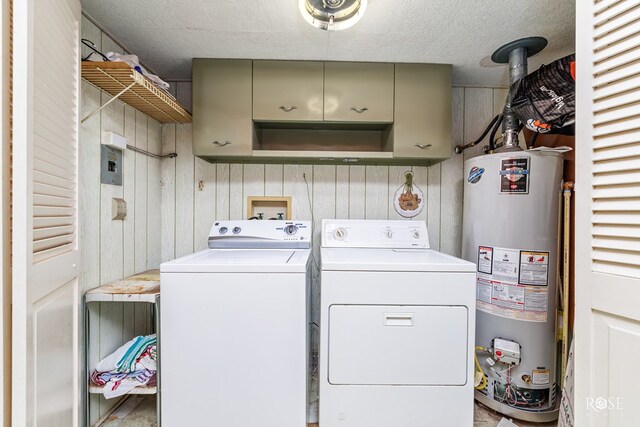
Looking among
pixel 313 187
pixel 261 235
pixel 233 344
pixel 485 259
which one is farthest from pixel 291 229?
pixel 485 259

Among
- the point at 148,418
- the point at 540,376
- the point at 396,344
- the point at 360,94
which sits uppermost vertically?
the point at 360,94

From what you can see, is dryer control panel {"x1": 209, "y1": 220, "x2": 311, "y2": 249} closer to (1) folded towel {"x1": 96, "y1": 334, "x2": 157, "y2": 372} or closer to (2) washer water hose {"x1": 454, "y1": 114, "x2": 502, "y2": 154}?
(1) folded towel {"x1": 96, "y1": 334, "x2": 157, "y2": 372}

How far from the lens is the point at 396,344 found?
1.39 meters

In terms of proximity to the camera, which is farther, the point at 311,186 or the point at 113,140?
the point at 311,186

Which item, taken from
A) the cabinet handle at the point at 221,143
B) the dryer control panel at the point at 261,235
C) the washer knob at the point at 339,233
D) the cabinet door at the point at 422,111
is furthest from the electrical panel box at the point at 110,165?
the cabinet door at the point at 422,111

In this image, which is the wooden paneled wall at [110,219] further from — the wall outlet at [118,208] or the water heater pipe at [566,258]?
the water heater pipe at [566,258]

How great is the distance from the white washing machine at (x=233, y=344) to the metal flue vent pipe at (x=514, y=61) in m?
1.53

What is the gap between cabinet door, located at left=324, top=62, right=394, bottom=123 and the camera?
75.2 inches

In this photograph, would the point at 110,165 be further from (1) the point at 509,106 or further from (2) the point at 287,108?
(1) the point at 509,106

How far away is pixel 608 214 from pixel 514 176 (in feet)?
2.96

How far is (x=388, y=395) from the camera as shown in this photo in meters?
1.41

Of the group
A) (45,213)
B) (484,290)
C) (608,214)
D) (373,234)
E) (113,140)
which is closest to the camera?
(608,214)

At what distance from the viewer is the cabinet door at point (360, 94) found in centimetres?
191

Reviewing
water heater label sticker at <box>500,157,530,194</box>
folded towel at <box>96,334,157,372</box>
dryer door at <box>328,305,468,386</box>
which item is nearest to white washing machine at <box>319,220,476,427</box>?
dryer door at <box>328,305,468,386</box>
